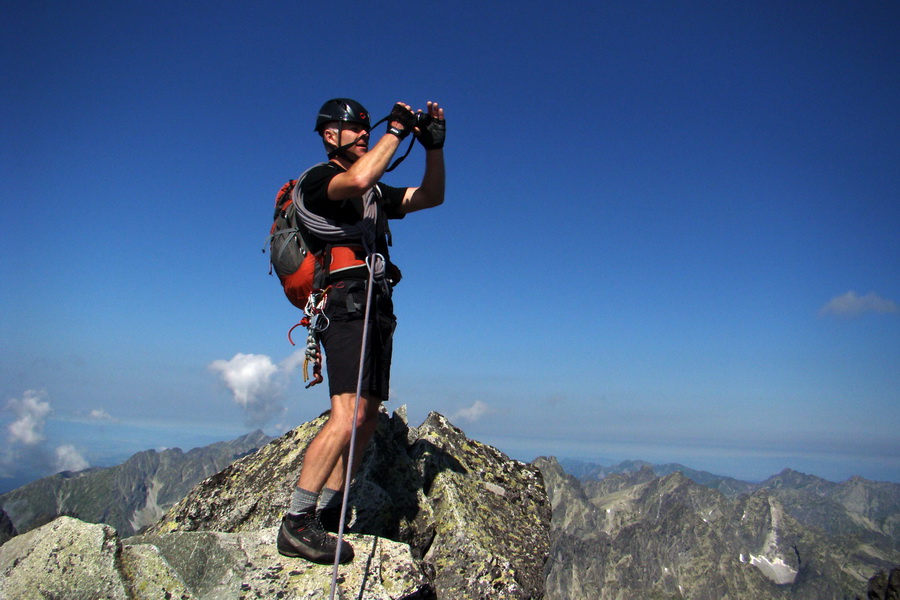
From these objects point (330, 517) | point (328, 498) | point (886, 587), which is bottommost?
point (886, 587)

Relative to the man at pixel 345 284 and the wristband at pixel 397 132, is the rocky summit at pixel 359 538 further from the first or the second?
the wristband at pixel 397 132

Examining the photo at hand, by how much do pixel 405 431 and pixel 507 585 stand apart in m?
3.54

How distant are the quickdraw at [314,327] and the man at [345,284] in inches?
4.3

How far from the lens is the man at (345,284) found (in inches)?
235

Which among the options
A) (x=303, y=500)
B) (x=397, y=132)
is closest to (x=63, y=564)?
(x=303, y=500)

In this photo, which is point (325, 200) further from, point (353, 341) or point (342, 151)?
point (353, 341)

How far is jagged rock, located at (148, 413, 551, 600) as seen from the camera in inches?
306

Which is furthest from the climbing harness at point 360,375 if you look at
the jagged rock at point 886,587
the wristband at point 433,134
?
the jagged rock at point 886,587

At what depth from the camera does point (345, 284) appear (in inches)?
256

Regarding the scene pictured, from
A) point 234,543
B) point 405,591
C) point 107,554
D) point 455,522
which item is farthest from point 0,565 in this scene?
point 455,522

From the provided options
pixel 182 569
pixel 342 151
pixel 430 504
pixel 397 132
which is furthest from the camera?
pixel 430 504

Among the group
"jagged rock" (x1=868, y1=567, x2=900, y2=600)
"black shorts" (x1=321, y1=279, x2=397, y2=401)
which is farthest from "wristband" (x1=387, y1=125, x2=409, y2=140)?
"jagged rock" (x1=868, y1=567, x2=900, y2=600)

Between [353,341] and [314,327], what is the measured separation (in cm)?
64

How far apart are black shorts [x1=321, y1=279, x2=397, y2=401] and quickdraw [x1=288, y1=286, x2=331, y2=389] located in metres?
0.10
